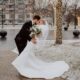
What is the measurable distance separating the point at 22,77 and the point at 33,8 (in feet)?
185

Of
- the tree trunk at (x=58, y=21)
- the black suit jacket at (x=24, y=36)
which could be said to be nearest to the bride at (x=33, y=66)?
the black suit jacket at (x=24, y=36)

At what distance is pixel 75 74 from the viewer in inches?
375

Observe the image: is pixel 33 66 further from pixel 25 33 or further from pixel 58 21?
pixel 58 21

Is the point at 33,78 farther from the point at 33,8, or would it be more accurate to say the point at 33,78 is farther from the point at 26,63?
the point at 33,8

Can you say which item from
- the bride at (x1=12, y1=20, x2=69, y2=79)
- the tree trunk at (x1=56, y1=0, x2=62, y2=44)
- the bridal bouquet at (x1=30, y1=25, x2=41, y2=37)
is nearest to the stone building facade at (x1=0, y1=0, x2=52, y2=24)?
the tree trunk at (x1=56, y1=0, x2=62, y2=44)

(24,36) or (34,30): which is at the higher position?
(34,30)

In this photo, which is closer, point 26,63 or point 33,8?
point 26,63

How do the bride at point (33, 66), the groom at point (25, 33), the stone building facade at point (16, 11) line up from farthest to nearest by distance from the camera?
the stone building facade at point (16, 11) → the groom at point (25, 33) → the bride at point (33, 66)

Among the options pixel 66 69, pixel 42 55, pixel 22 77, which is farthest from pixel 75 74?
pixel 42 55

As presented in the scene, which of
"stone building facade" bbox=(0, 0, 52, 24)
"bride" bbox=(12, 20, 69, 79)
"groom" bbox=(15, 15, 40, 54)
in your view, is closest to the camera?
"bride" bbox=(12, 20, 69, 79)

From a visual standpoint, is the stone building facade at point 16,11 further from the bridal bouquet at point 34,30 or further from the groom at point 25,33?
the bridal bouquet at point 34,30

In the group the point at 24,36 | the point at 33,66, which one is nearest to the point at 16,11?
the point at 24,36

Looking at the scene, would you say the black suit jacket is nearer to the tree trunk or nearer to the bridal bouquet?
the bridal bouquet

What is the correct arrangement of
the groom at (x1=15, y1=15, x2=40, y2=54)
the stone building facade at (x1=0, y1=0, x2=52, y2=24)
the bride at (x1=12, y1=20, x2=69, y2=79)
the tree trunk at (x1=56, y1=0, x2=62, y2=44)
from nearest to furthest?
the bride at (x1=12, y1=20, x2=69, y2=79) → the groom at (x1=15, y1=15, x2=40, y2=54) → the tree trunk at (x1=56, y1=0, x2=62, y2=44) → the stone building facade at (x1=0, y1=0, x2=52, y2=24)
